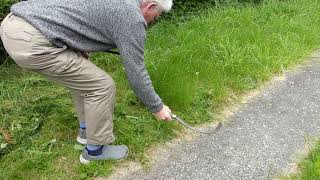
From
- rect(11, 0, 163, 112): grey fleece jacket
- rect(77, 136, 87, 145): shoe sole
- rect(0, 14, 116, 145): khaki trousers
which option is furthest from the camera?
rect(77, 136, 87, 145): shoe sole

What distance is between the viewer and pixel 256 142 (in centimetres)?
373

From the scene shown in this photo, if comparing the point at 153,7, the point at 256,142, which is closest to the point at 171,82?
the point at 256,142

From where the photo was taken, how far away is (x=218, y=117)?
407 cm

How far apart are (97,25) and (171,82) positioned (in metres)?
1.51

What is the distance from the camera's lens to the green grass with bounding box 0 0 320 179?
3.44m

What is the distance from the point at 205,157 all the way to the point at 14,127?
1519 mm

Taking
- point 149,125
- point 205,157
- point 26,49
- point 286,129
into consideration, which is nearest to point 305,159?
point 286,129

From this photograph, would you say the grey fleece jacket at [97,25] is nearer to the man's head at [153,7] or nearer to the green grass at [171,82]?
the man's head at [153,7]

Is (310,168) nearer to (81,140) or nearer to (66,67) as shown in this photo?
(81,140)

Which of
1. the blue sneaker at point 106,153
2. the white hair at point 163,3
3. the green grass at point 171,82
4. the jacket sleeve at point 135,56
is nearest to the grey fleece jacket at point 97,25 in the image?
the jacket sleeve at point 135,56

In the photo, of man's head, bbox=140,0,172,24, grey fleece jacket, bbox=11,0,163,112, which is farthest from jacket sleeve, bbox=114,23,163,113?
man's head, bbox=140,0,172,24

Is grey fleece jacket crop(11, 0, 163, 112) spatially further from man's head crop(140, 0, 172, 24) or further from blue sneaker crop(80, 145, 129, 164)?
blue sneaker crop(80, 145, 129, 164)

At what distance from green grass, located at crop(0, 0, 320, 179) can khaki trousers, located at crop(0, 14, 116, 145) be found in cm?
42

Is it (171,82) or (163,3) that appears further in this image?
(171,82)
